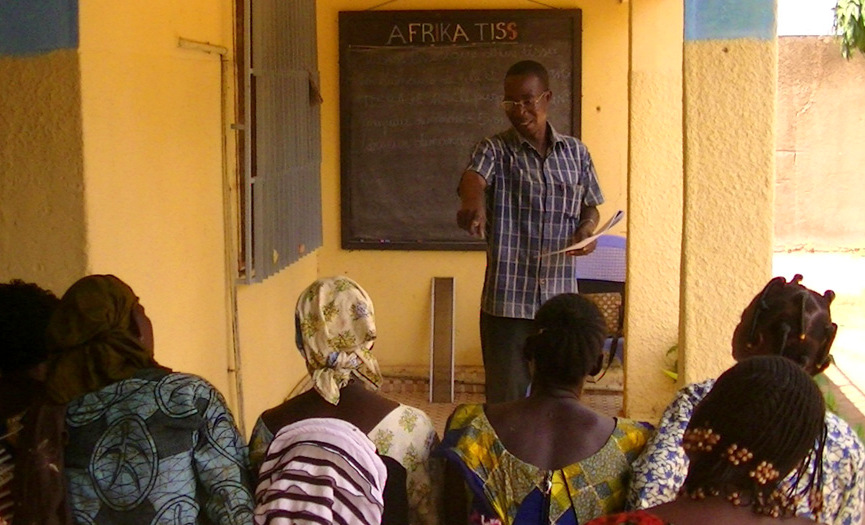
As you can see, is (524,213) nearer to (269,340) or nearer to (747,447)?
(269,340)

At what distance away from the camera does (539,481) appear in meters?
2.60

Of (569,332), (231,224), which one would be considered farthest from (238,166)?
(569,332)

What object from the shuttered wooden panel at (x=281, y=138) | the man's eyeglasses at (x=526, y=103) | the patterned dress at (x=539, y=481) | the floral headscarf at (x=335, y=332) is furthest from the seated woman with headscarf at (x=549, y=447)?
the shuttered wooden panel at (x=281, y=138)

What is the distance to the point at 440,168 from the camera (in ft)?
25.1

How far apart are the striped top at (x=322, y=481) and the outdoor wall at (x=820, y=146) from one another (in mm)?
12634

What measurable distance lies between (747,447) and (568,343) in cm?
96

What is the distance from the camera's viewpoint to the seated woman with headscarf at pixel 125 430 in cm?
243

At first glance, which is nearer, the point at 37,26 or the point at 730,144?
the point at 37,26

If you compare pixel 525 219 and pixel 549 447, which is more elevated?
pixel 525 219

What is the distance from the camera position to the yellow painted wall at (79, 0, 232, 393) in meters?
3.61

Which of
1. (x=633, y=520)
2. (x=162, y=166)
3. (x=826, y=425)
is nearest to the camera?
(x=633, y=520)

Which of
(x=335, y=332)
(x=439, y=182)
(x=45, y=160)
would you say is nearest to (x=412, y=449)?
(x=335, y=332)

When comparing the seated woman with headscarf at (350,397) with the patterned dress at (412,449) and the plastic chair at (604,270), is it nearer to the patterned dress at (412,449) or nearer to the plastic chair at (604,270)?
the patterned dress at (412,449)

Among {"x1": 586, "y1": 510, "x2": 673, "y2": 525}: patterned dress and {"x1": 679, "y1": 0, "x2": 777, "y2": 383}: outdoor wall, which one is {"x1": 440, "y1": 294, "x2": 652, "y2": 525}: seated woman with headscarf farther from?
{"x1": 679, "y1": 0, "x2": 777, "y2": 383}: outdoor wall
